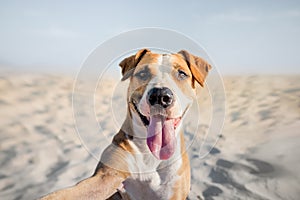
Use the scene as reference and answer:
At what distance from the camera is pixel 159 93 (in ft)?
10.1

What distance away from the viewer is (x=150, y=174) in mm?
3646

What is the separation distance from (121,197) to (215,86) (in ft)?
5.00

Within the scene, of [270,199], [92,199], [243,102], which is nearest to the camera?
[92,199]

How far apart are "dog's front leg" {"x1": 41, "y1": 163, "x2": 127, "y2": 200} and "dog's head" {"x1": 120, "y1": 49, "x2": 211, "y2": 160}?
446mm

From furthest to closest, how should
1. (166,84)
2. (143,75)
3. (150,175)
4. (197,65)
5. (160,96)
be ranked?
Result: (197,65)
(150,175)
(143,75)
(166,84)
(160,96)

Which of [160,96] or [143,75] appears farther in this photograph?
[143,75]

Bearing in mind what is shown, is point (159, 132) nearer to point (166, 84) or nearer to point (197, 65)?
point (166, 84)

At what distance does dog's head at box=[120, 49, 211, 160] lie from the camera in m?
3.14

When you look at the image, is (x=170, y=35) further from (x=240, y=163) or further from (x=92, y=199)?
(x=240, y=163)

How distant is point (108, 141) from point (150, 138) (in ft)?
1.63

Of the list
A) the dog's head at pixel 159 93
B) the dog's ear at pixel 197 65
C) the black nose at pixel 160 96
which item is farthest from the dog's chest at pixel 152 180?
the dog's ear at pixel 197 65

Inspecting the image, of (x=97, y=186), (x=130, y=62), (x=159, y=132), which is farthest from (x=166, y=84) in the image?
(x=97, y=186)

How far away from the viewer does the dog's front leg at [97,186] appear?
10.3 feet

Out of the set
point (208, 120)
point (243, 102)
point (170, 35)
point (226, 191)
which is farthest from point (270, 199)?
point (243, 102)
